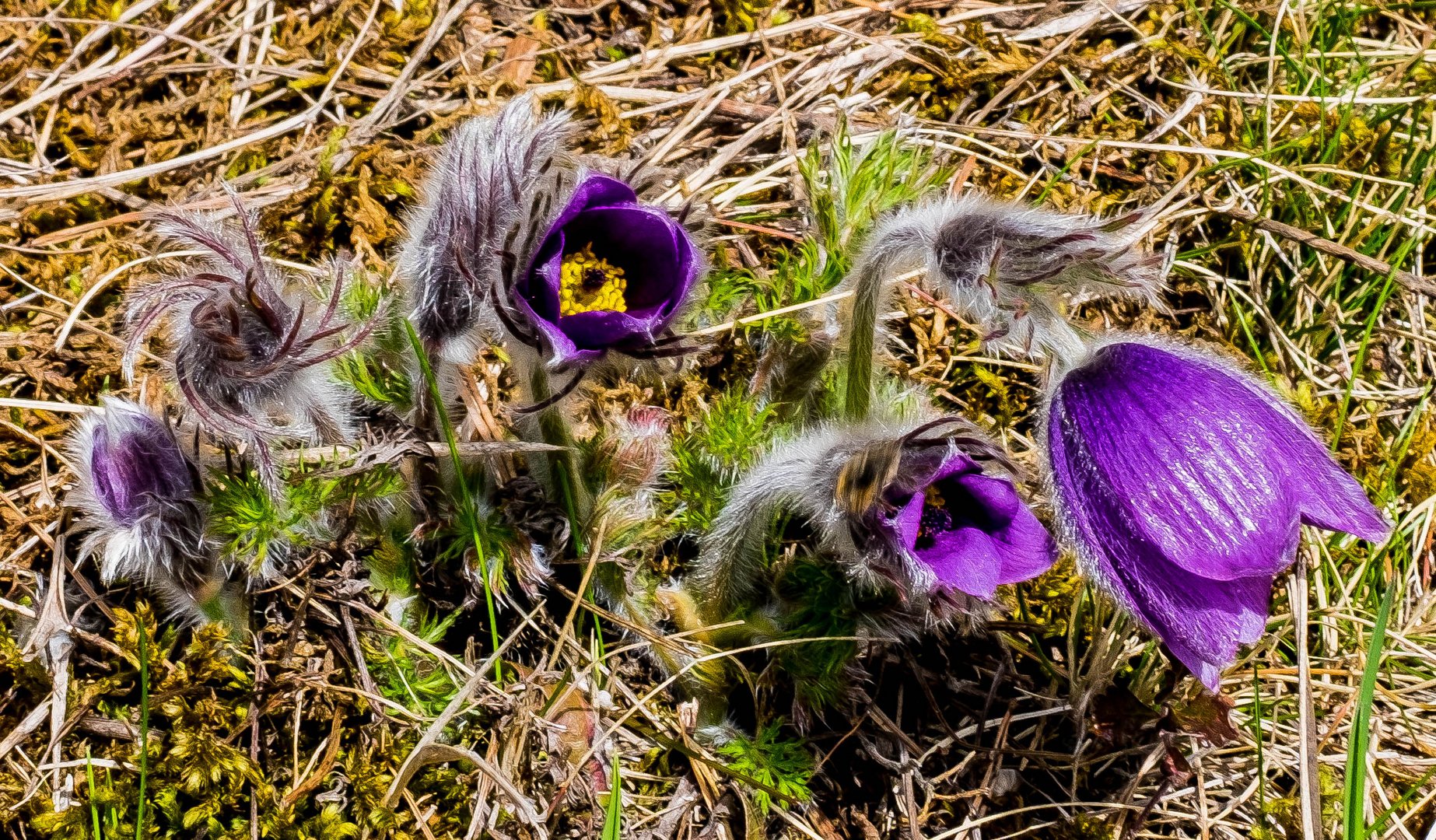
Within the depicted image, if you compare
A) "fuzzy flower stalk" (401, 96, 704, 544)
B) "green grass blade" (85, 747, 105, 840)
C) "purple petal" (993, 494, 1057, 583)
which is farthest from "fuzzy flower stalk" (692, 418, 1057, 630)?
→ "green grass blade" (85, 747, 105, 840)

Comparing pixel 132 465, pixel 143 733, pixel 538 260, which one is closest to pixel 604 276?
pixel 538 260

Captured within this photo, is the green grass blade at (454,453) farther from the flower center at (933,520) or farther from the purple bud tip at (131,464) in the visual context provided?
the flower center at (933,520)

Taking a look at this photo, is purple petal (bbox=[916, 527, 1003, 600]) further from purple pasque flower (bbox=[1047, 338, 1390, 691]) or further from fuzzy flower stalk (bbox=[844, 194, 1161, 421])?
fuzzy flower stalk (bbox=[844, 194, 1161, 421])

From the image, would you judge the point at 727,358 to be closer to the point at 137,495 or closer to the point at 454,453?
the point at 454,453

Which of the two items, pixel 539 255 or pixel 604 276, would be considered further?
pixel 604 276

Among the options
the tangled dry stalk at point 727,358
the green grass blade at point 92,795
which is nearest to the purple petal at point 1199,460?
the tangled dry stalk at point 727,358

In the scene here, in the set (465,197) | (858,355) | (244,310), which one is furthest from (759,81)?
(244,310)
